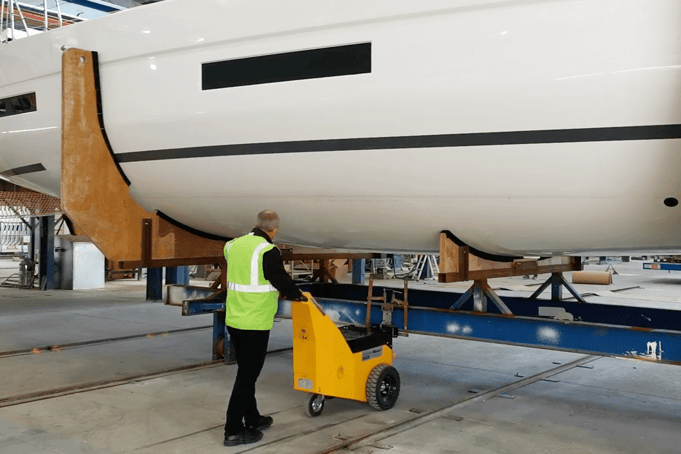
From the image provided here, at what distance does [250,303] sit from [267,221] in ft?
1.45

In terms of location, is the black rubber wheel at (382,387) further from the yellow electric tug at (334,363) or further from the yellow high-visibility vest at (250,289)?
the yellow high-visibility vest at (250,289)

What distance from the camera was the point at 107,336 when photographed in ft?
23.3

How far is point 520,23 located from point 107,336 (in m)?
5.69

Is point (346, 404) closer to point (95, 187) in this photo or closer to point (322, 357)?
point (322, 357)

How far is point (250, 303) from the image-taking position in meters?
3.51

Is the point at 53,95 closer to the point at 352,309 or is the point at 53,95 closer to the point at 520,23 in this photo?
the point at 352,309

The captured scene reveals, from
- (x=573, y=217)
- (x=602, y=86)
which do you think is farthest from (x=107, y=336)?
(x=602, y=86)

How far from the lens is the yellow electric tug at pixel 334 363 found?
386 centimetres

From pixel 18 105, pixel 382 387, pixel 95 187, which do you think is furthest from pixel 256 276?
pixel 18 105

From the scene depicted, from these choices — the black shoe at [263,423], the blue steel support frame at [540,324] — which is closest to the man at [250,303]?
the black shoe at [263,423]

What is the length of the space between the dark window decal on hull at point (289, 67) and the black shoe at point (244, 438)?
186 cm

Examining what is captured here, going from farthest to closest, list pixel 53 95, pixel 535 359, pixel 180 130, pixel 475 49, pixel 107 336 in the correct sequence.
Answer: pixel 107 336, pixel 535 359, pixel 53 95, pixel 180 130, pixel 475 49

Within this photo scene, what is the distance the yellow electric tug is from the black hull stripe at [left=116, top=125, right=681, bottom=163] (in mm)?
843

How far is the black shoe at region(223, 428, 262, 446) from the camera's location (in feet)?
11.4
